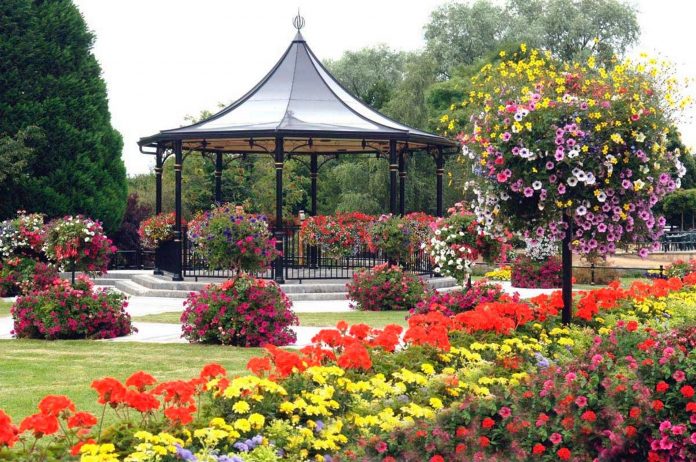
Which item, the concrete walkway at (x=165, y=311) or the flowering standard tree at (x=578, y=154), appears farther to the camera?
the concrete walkway at (x=165, y=311)

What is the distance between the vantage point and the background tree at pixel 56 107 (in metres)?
26.7

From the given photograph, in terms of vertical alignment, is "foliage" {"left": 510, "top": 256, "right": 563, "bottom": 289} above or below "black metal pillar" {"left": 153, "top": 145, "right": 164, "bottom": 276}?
below

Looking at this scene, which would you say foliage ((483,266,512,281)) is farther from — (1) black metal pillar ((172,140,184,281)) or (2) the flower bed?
(2) the flower bed

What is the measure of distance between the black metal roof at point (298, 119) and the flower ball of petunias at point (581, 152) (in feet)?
31.5

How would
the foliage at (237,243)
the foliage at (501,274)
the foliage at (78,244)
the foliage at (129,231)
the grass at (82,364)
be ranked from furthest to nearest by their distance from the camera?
1. the foliage at (129,231)
2. the foliage at (501,274)
3. the foliage at (78,244)
4. the foliage at (237,243)
5. the grass at (82,364)

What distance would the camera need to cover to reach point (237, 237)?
1349 cm

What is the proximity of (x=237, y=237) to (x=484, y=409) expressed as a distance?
8.52 metres

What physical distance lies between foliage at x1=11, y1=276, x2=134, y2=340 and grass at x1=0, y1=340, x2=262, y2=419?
0.94 ft

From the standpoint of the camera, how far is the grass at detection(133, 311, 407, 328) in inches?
568

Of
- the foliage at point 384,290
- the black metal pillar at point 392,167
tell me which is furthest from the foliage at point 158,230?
the foliage at point 384,290

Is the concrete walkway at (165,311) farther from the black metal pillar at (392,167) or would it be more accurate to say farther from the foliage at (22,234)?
the black metal pillar at (392,167)

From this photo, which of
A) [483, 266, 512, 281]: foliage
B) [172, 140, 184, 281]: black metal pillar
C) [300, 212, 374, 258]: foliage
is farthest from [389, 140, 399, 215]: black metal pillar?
[483, 266, 512, 281]: foliage

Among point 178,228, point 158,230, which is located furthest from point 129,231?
point 178,228

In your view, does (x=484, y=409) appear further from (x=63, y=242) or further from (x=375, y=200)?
(x=375, y=200)
